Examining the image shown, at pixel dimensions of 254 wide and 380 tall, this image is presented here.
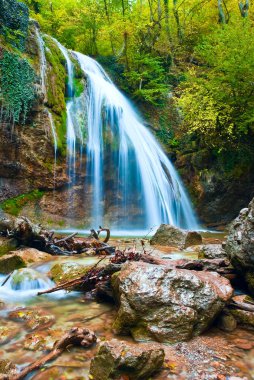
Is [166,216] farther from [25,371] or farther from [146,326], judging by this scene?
[25,371]

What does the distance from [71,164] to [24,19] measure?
5.58m

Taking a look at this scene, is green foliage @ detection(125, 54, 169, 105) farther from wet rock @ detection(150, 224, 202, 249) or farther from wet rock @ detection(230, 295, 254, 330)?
wet rock @ detection(230, 295, 254, 330)

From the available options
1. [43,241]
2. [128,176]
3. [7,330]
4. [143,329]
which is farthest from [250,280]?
[128,176]

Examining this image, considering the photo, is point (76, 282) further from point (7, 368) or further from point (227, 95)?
point (227, 95)

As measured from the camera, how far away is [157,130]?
15.8 metres

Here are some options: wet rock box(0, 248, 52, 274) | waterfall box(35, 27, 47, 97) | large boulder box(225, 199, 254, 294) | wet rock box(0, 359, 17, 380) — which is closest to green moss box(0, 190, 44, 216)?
waterfall box(35, 27, 47, 97)

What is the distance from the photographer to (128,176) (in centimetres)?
1316

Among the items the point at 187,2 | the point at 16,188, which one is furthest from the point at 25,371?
the point at 187,2

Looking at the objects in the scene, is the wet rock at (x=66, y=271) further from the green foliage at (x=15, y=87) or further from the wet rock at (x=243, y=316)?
the green foliage at (x=15, y=87)

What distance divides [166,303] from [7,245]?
421 centimetres

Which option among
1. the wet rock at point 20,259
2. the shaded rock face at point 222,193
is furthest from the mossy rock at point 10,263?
the shaded rock face at point 222,193

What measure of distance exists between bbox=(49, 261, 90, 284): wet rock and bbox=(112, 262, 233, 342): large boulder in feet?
4.37

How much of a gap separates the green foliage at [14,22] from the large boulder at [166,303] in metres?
10.6

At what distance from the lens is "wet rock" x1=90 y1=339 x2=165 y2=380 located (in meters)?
2.32
